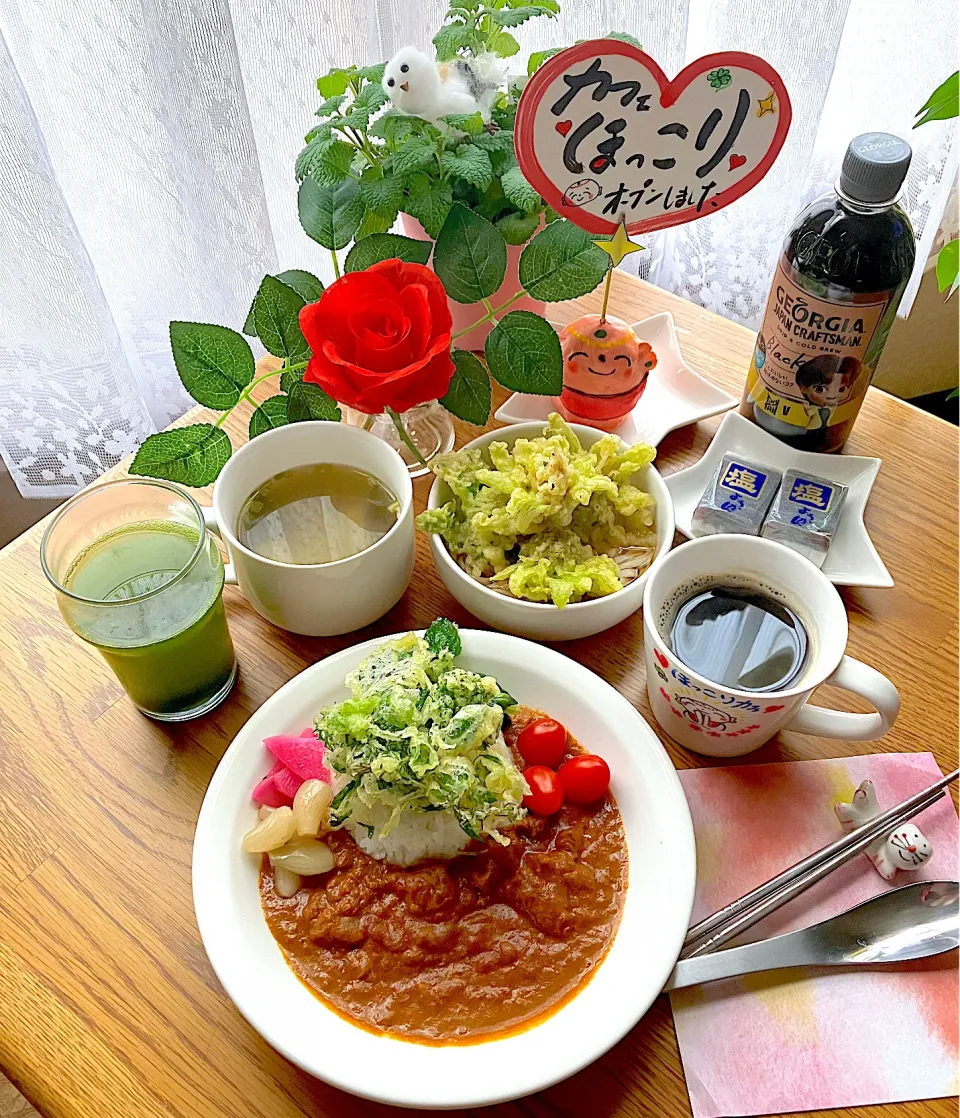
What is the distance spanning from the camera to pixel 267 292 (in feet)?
3.56

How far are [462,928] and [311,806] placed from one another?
0.18m

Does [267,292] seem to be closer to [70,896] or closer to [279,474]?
[279,474]

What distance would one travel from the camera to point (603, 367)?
3.90ft

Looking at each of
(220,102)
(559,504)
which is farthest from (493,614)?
(220,102)

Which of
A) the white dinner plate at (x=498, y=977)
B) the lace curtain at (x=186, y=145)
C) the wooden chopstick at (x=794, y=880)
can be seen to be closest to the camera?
the white dinner plate at (x=498, y=977)

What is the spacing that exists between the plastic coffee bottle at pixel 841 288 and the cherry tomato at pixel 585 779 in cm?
54

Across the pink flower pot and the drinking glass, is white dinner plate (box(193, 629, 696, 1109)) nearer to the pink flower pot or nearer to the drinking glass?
the drinking glass

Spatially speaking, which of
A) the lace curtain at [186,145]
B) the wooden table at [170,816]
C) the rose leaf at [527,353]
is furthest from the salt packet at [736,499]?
the lace curtain at [186,145]

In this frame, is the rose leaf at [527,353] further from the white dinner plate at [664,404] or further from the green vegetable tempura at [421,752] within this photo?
the green vegetable tempura at [421,752]

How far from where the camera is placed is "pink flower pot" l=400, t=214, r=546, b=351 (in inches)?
48.1

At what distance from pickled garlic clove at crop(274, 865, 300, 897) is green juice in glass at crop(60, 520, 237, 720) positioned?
226 mm

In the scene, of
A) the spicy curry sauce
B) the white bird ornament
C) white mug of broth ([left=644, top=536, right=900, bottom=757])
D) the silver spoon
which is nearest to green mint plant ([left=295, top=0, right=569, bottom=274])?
the white bird ornament

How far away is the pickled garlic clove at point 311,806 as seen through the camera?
88cm

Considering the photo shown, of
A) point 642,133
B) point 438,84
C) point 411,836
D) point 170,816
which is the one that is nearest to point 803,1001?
point 411,836
